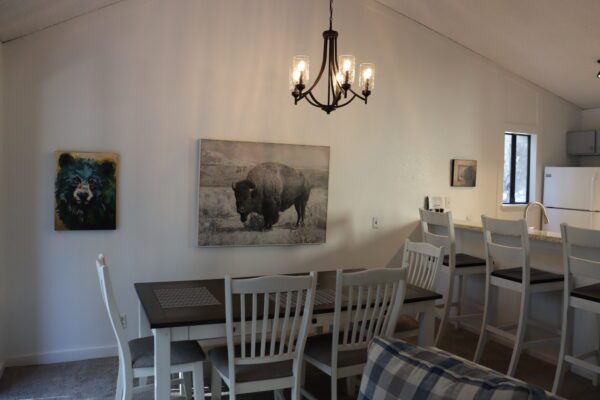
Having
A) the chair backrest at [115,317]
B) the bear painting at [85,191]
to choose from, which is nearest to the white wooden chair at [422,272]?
the chair backrest at [115,317]

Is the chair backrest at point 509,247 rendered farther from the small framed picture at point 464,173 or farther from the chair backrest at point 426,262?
the small framed picture at point 464,173

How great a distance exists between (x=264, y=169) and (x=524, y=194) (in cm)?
335

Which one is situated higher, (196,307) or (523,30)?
(523,30)

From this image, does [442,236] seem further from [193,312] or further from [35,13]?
[35,13]

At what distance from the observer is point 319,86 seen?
4598 mm

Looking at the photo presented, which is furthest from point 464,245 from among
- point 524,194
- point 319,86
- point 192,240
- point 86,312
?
point 86,312

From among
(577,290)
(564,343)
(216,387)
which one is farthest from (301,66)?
(564,343)

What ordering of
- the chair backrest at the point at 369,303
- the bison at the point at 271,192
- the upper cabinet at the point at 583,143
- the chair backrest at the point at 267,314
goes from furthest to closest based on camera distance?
the upper cabinet at the point at 583,143 < the bison at the point at 271,192 < the chair backrest at the point at 369,303 < the chair backrest at the point at 267,314

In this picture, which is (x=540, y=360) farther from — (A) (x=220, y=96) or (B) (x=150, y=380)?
(A) (x=220, y=96)

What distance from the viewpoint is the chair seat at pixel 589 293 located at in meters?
3.14

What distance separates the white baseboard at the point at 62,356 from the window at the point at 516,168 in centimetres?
437

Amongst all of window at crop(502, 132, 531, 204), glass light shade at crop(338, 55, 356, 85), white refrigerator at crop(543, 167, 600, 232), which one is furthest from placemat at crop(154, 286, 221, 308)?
white refrigerator at crop(543, 167, 600, 232)

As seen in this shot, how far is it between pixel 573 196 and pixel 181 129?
4.26 m

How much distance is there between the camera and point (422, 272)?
3.59 metres
